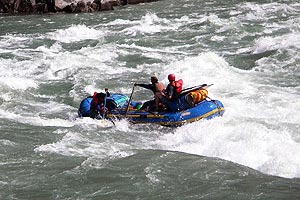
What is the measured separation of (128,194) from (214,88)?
7.26 meters

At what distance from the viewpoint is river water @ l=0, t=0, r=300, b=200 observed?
871cm

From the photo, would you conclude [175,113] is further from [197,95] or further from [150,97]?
[150,97]

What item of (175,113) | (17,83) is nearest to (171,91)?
(175,113)

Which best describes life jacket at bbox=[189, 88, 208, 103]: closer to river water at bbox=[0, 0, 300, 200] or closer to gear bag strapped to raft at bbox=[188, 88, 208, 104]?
gear bag strapped to raft at bbox=[188, 88, 208, 104]

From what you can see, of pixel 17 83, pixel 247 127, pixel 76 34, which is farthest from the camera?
pixel 76 34

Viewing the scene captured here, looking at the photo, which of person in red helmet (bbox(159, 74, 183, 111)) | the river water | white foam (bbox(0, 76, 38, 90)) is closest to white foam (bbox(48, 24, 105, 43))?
the river water

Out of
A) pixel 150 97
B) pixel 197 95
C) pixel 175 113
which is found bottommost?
pixel 150 97

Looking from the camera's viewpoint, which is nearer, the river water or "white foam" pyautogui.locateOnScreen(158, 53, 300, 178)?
the river water

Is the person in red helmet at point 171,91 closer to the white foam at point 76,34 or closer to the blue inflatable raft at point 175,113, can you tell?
the blue inflatable raft at point 175,113

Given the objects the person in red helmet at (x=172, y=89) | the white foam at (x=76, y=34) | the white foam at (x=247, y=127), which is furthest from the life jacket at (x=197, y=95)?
the white foam at (x=76, y=34)

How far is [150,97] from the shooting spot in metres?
14.9

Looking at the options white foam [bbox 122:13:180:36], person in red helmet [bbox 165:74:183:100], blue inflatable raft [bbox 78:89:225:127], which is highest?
person in red helmet [bbox 165:74:183:100]

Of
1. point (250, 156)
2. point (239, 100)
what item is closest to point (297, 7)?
point (239, 100)

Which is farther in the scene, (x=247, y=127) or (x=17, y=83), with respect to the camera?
(x=17, y=83)
